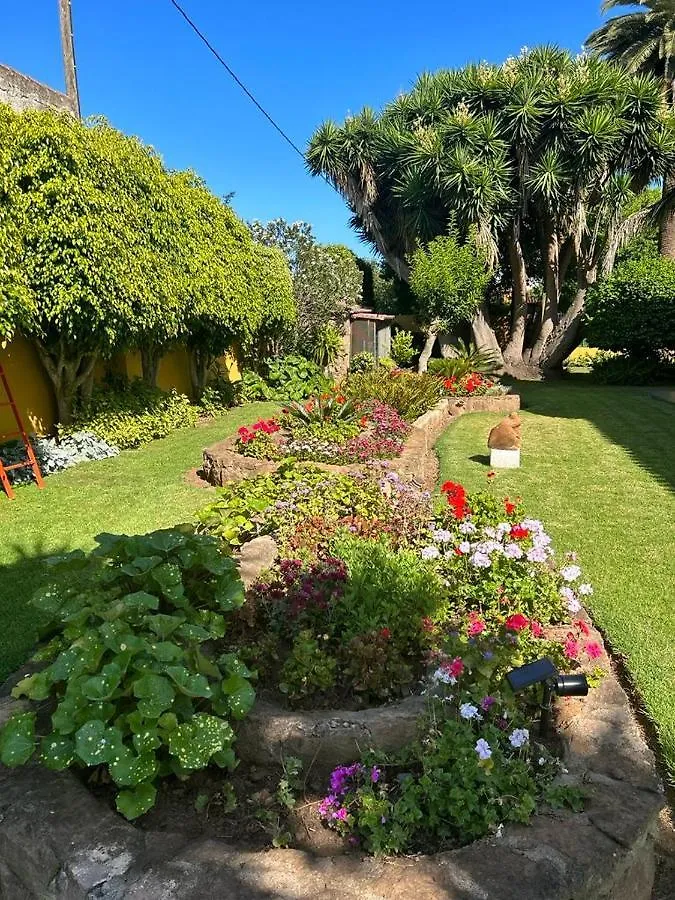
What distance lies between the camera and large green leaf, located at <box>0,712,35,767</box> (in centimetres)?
156

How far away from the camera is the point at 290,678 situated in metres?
2.16

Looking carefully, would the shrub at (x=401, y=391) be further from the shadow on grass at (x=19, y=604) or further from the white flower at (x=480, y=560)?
the white flower at (x=480, y=560)

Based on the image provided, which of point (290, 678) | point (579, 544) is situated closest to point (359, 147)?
point (579, 544)

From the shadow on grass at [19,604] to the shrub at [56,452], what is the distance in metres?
2.58

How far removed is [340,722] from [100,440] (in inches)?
282

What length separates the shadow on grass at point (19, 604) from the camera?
285cm

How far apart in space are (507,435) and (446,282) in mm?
10102

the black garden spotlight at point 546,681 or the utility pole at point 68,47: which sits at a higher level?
the utility pole at point 68,47

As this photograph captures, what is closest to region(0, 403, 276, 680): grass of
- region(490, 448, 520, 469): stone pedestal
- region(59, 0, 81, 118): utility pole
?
region(490, 448, 520, 469): stone pedestal

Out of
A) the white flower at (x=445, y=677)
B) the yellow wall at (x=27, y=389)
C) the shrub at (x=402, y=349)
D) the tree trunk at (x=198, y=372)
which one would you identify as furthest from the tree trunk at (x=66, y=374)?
the shrub at (x=402, y=349)

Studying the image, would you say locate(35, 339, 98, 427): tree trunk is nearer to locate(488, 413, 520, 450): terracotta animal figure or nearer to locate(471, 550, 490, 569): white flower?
locate(488, 413, 520, 450): terracotta animal figure

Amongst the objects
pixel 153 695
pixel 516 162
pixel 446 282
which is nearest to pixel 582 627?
pixel 153 695

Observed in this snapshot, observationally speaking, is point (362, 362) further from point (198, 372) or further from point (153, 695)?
point (153, 695)

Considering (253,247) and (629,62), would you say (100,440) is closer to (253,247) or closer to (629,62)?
(253,247)
